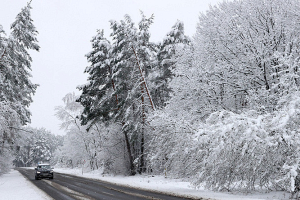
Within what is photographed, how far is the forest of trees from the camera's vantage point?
30.1ft

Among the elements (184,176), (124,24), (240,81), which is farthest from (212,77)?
(124,24)

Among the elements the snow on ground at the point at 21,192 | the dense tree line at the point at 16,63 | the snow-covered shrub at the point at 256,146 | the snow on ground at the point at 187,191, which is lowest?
the snow on ground at the point at 21,192

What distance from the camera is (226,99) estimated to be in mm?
14625

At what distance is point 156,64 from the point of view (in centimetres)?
2873

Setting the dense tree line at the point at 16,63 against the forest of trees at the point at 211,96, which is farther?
the dense tree line at the point at 16,63

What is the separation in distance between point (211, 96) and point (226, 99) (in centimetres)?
92

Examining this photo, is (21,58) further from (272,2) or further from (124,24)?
(272,2)

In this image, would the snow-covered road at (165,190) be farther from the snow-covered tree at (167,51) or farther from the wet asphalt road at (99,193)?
the snow-covered tree at (167,51)

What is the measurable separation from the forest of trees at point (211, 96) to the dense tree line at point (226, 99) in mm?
56

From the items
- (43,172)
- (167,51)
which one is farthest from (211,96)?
(43,172)

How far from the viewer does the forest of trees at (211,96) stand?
916 centimetres

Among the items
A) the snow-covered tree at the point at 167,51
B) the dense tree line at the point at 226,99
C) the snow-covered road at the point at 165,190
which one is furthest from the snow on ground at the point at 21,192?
the snow-covered tree at the point at 167,51

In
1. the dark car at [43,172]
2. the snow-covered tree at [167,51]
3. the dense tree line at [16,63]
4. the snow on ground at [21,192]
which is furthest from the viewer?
the snow-covered tree at [167,51]

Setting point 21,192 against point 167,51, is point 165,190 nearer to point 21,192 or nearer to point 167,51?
point 21,192
